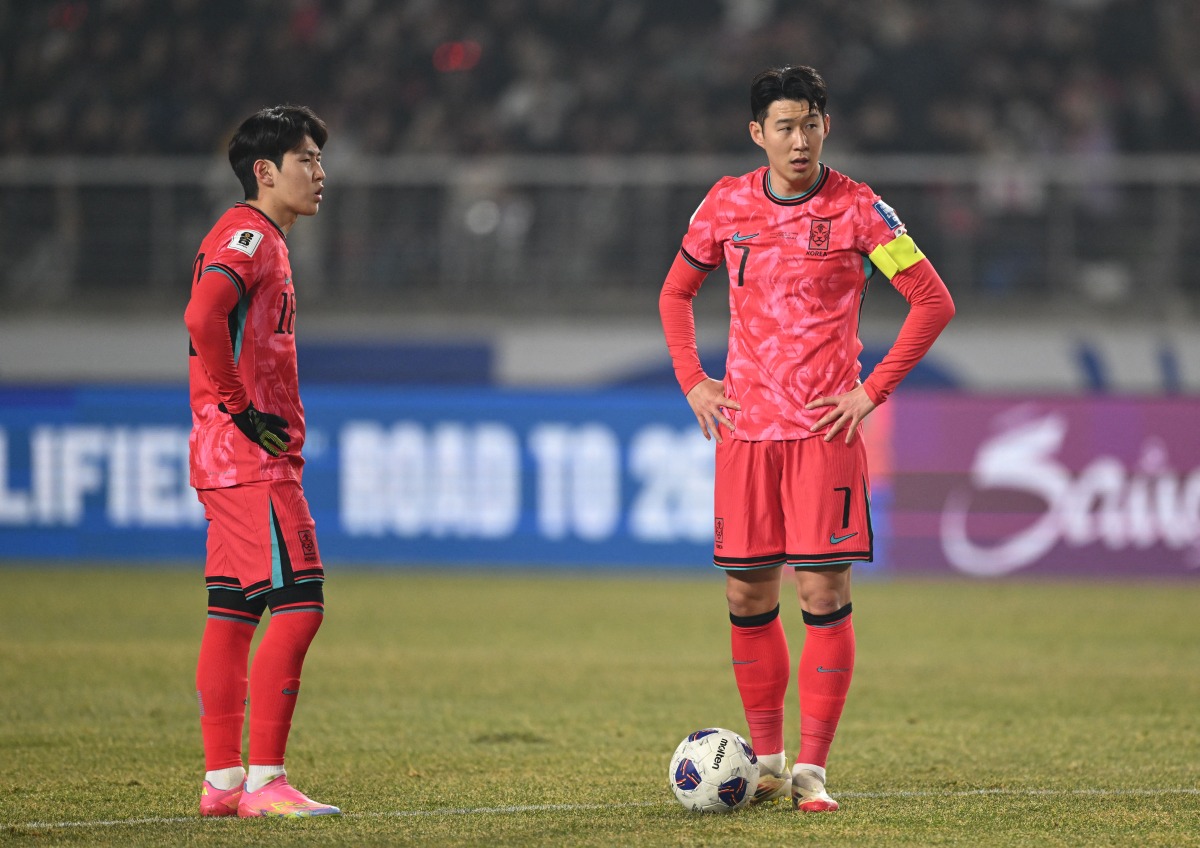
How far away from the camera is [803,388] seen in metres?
4.86

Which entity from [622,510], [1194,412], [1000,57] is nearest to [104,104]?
[622,510]

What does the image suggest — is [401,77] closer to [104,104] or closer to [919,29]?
[104,104]

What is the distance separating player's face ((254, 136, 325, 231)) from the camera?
4.91 metres

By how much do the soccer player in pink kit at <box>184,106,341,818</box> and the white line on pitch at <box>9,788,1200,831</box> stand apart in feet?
0.53

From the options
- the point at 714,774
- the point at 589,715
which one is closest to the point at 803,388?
the point at 714,774

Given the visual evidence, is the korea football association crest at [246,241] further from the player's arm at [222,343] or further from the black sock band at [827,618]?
the black sock band at [827,618]

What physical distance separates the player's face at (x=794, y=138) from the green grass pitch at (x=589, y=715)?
71.2 inches

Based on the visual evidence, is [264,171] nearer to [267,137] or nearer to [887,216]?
[267,137]

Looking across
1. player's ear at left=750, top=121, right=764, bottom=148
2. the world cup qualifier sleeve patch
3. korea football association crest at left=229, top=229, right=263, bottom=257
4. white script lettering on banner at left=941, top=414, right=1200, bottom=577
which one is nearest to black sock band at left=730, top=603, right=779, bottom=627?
the world cup qualifier sleeve patch

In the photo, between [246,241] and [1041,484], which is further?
[1041,484]

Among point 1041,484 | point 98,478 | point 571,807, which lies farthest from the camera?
point 98,478

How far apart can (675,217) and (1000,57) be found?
13.4ft

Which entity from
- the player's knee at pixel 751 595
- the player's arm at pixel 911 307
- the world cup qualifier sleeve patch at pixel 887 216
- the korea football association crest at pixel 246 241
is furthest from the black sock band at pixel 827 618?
the korea football association crest at pixel 246 241

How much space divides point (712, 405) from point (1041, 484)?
7740 mm
